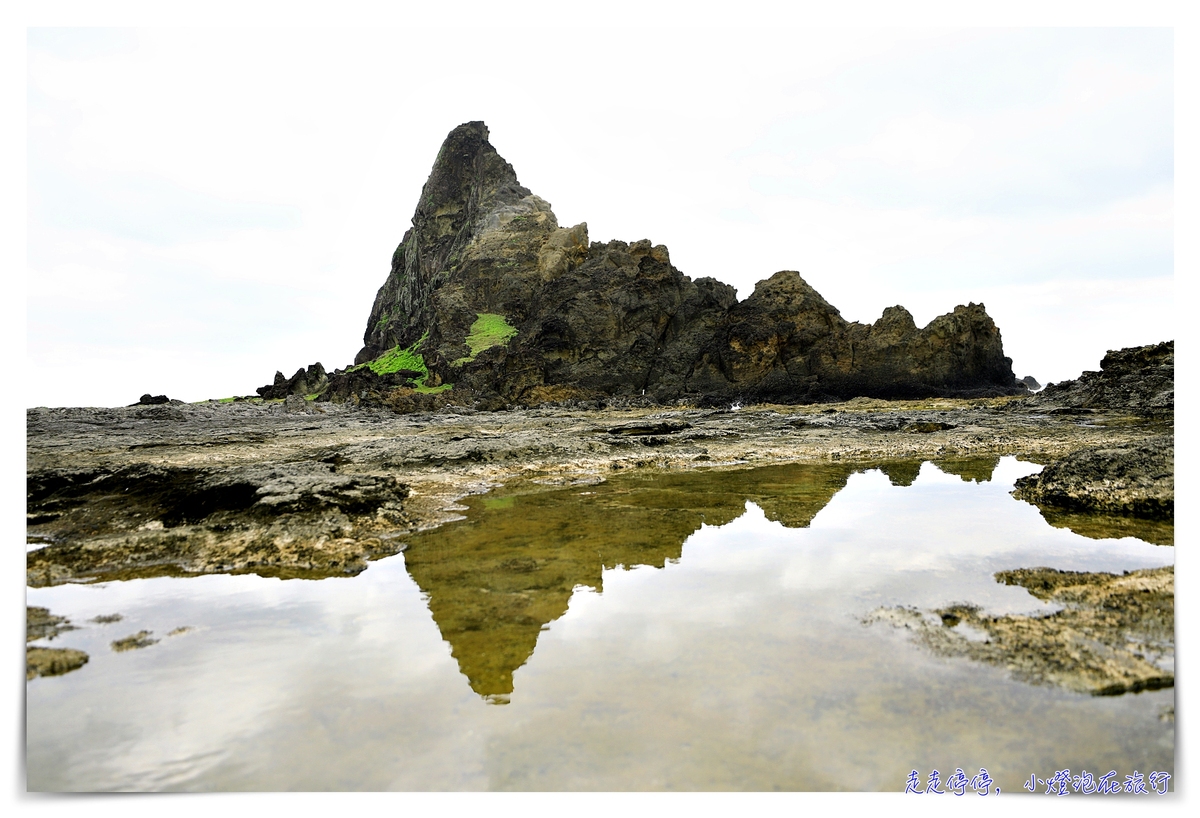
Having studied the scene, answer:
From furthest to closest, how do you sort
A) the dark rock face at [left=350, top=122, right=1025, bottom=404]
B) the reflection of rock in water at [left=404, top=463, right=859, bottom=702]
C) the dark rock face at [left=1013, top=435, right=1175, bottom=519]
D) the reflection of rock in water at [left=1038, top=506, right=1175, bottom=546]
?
the dark rock face at [left=350, top=122, right=1025, bottom=404]
the dark rock face at [left=1013, top=435, right=1175, bottom=519]
the reflection of rock in water at [left=1038, top=506, right=1175, bottom=546]
the reflection of rock in water at [left=404, top=463, right=859, bottom=702]

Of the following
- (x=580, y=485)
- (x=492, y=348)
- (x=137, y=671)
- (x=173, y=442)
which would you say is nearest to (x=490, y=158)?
(x=492, y=348)

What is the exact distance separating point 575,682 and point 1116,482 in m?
8.88

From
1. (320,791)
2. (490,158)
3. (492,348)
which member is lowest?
(320,791)

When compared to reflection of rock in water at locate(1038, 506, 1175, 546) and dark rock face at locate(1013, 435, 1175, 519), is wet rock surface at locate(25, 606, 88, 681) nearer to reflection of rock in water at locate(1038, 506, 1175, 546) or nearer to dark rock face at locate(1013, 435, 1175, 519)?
reflection of rock in water at locate(1038, 506, 1175, 546)

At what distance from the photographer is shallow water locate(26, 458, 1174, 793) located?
9.78 ft

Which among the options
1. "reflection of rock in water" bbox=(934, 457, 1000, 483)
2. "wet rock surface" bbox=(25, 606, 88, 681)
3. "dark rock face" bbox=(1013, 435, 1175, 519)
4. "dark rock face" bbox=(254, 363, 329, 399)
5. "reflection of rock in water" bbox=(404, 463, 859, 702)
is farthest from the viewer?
"dark rock face" bbox=(254, 363, 329, 399)

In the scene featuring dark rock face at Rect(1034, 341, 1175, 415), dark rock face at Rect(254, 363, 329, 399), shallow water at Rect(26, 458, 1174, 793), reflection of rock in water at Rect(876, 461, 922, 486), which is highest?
dark rock face at Rect(254, 363, 329, 399)

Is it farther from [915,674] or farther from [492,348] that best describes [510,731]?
[492,348]

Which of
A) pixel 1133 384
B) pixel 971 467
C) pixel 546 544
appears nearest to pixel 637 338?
pixel 1133 384

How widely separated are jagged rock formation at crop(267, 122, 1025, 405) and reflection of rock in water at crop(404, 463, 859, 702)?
1684 inches

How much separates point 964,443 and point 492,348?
52.7 metres

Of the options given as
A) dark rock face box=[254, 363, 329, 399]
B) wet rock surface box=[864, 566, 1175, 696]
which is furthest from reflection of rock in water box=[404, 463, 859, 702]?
dark rock face box=[254, 363, 329, 399]

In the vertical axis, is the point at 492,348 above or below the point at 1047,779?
above

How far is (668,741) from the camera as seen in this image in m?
3.09
